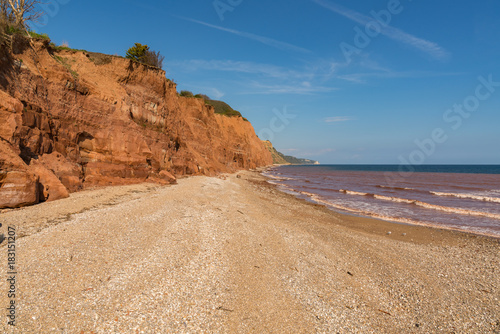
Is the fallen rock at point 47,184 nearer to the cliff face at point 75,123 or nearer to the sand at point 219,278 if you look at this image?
the cliff face at point 75,123

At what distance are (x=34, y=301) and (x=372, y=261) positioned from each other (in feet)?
32.6

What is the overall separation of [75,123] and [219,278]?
14.4 m

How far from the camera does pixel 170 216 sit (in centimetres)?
1018

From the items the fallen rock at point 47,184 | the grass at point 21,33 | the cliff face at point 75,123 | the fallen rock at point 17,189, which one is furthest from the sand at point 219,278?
the grass at point 21,33

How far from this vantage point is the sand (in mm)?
4461

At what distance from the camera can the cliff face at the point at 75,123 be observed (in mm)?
10086

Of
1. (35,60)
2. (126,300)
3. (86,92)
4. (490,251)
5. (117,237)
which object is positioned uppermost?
(35,60)

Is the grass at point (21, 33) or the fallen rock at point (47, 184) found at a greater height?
the grass at point (21, 33)

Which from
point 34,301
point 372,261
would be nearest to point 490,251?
point 372,261

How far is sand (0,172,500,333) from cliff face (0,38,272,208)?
90.3 inches

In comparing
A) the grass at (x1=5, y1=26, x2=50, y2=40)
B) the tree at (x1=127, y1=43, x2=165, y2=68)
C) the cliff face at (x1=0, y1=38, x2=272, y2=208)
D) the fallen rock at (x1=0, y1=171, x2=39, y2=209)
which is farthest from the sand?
the tree at (x1=127, y1=43, x2=165, y2=68)

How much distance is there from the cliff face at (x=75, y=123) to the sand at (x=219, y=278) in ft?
7.53

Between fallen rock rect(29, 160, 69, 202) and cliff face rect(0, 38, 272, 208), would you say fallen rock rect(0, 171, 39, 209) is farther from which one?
fallen rock rect(29, 160, 69, 202)

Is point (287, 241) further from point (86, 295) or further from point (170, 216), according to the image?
point (86, 295)
